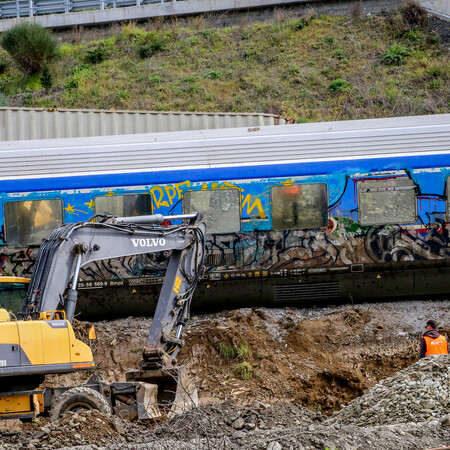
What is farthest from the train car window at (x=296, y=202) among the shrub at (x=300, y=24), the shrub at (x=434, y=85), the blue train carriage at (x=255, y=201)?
the shrub at (x=300, y=24)

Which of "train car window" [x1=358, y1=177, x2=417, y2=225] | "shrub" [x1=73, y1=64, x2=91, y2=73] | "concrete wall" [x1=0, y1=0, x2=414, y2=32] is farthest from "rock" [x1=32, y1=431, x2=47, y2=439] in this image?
"concrete wall" [x1=0, y1=0, x2=414, y2=32]

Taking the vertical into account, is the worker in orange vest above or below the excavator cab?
below

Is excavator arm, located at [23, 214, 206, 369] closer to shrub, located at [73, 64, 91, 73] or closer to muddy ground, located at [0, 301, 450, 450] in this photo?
muddy ground, located at [0, 301, 450, 450]

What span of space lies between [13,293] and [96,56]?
25.4m

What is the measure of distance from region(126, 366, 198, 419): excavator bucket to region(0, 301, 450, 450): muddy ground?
40 cm

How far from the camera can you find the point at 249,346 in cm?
1386

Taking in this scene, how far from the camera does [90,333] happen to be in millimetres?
10234

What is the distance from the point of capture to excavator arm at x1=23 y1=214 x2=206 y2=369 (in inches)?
392

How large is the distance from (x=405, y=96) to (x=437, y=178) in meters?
14.5

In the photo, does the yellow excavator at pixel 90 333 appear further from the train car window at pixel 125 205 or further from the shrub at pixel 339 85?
the shrub at pixel 339 85

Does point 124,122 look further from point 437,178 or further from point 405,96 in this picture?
point 405,96

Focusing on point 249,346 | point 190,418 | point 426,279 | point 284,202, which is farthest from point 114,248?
point 426,279

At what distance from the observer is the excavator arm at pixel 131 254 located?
995 cm

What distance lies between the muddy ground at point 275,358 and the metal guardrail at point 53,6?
81.2 feet
